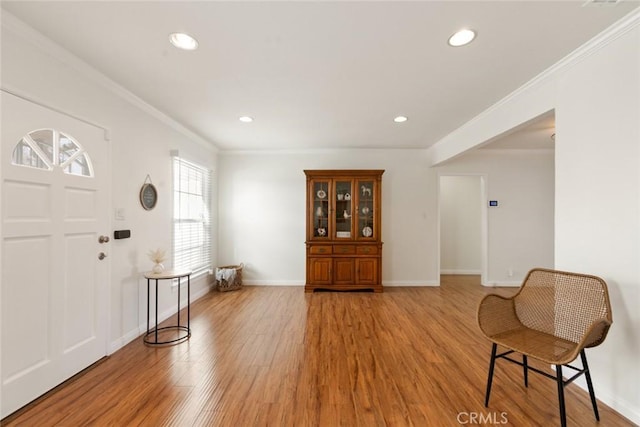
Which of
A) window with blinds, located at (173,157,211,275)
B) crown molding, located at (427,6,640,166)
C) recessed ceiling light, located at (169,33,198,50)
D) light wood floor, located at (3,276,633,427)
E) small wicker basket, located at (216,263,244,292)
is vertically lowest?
light wood floor, located at (3,276,633,427)

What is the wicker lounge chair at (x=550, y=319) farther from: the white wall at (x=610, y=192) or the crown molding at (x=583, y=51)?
the crown molding at (x=583, y=51)

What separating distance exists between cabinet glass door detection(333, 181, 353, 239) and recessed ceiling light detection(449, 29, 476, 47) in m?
2.85

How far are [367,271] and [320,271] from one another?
768 millimetres

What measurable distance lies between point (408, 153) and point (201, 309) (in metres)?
4.15

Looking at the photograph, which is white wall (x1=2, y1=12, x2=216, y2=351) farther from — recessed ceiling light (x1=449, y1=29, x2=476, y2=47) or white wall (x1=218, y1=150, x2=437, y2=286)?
recessed ceiling light (x1=449, y1=29, x2=476, y2=47)

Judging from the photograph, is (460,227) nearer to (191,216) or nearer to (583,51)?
(583,51)

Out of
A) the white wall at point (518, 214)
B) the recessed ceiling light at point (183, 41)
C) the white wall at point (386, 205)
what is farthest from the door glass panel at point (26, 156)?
the white wall at point (518, 214)

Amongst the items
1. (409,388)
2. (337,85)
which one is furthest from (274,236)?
(409,388)

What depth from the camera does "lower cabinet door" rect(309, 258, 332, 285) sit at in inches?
176

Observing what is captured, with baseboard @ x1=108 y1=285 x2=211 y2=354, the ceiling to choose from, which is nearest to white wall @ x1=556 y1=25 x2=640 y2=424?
the ceiling

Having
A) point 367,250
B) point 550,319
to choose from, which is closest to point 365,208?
point 367,250

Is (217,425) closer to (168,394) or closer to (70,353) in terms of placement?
(168,394)

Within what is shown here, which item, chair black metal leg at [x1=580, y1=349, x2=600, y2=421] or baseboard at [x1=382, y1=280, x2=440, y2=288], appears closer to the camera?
chair black metal leg at [x1=580, y1=349, x2=600, y2=421]

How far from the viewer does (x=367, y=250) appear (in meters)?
4.50
